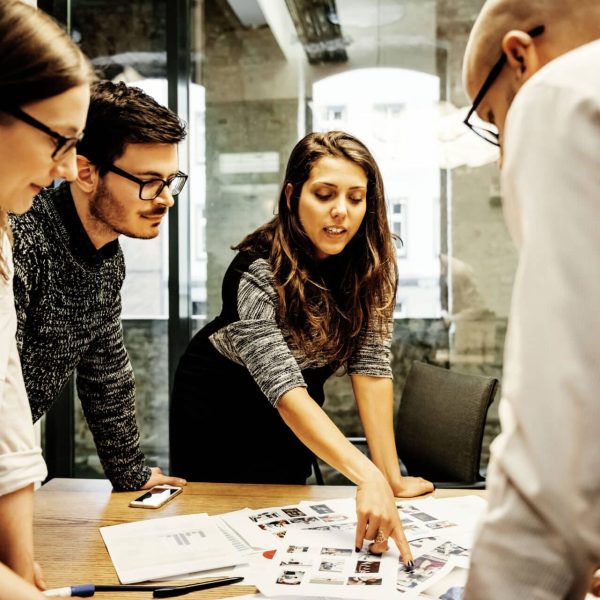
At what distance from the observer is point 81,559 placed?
46.6 inches

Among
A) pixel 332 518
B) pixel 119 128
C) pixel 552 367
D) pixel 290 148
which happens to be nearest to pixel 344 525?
pixel 332 518


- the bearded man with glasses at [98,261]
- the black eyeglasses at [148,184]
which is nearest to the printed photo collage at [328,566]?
the bearded man with glasses at [98,261]

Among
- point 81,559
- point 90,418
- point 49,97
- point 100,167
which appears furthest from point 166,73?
point 81,559

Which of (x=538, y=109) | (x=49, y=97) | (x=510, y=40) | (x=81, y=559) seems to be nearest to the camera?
(x=538, y=109)

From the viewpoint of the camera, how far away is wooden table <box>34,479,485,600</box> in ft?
3.65

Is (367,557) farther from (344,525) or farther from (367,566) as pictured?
(344,525)

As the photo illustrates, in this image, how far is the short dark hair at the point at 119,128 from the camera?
66.1 inches

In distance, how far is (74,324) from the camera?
4.94ft

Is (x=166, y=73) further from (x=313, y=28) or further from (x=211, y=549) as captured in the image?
(x=211, y=549)

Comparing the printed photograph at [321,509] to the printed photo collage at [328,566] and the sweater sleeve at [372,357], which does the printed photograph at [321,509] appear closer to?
the printed photo collage at [328,566]

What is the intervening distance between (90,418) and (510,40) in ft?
4.60

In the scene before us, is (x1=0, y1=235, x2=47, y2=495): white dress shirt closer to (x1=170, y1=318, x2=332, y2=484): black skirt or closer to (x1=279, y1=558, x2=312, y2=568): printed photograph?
(x1=279, y1=558, x2=312, y2=568): printed photograph

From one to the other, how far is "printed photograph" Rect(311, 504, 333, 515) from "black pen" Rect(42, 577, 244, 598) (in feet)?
1.15

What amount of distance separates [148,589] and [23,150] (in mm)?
762
